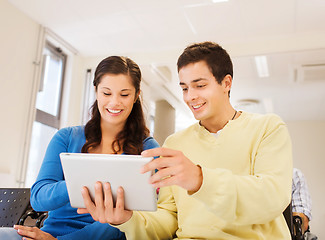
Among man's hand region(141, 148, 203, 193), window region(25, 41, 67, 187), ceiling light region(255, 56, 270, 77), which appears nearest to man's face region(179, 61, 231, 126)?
man's hand region(141, 148, 203, 193)

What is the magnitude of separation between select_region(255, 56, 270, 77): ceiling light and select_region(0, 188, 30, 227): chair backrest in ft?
11.7

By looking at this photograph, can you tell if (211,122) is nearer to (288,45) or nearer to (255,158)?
(255,158)

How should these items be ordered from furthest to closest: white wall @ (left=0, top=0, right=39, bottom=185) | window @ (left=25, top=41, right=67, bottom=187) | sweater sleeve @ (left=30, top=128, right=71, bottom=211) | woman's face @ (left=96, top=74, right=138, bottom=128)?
window @ (left=25, top=41, right=67, bottom=187)
white wall @ (left=0, top=0, right=39, bottom=185)
woman's face @ (left=96, top=74, right=138, bottom=128)
sweater sleeve @ (left=30, top=128, right=71, bottom=211)

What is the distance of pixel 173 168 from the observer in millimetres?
716

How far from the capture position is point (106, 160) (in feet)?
2.56

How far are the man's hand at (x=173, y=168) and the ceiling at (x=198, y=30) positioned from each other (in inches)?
111

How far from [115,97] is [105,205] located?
60 cm

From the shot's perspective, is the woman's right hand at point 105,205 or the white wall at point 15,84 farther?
the white wall at point 15,84

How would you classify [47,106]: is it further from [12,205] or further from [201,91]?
[201,91]

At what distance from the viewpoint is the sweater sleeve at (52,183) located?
1091 mm

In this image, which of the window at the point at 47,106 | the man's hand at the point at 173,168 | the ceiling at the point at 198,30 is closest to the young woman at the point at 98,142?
the man's hand at the point at 173,168

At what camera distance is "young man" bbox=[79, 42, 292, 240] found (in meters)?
0.76

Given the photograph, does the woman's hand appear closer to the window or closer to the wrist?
the wrist

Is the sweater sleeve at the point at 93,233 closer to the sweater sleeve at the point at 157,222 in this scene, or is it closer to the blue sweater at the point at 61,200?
the blue sweater at the point at 61,200
